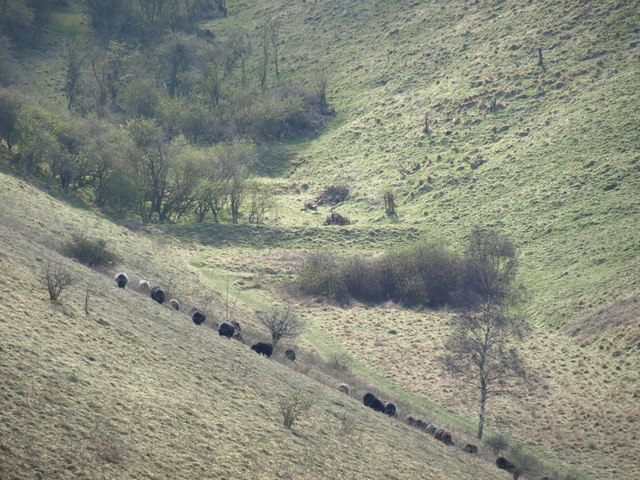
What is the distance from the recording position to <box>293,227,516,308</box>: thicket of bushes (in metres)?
58.3

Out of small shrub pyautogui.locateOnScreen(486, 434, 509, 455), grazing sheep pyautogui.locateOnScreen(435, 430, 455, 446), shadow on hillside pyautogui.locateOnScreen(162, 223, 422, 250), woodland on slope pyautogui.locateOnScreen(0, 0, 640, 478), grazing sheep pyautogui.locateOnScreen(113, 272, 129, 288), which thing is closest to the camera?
grazing sheep pyautogui.locateOnScreen(435, 430, 455, 446)

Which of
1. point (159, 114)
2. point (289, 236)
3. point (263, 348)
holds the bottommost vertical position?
point (263, 348)

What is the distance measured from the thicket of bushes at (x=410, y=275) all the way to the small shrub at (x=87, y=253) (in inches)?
896

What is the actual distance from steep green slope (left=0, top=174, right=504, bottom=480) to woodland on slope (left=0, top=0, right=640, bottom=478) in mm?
13821

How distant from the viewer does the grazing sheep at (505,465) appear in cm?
3225

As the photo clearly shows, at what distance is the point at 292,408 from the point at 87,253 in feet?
69.0

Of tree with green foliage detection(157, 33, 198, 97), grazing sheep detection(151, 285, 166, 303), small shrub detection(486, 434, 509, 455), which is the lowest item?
small shrub detection(486, 434, 509, 455)

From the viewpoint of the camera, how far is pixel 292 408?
82.5 feet

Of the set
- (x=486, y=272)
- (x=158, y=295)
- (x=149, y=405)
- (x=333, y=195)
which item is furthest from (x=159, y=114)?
(x=149, y=405)

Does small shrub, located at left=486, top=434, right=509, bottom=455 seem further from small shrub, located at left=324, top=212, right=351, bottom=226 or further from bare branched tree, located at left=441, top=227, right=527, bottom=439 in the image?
small shrub, located at left=324, top=212, right=351, bottom=226

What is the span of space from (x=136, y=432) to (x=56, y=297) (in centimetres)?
940

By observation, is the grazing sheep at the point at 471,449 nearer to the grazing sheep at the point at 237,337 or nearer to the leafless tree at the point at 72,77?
the grazing sheep at the point at 237,337

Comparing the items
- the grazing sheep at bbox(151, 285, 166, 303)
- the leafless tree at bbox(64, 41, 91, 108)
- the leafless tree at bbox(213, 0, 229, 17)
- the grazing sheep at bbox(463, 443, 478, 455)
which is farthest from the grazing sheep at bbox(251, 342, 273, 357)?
the leafless tree at bbox(213, 0, 229, 17)

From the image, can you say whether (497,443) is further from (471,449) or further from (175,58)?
(175,58)
